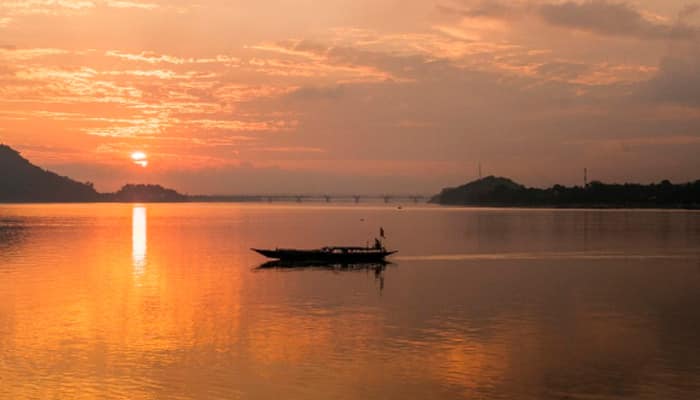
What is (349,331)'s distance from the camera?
4269cm

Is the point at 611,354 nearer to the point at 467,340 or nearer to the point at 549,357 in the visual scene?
the point at 549,357

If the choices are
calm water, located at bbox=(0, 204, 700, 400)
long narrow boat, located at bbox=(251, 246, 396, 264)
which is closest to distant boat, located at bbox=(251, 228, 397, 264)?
long narrow boat, located at bbox=(251, 246, 396, 264)

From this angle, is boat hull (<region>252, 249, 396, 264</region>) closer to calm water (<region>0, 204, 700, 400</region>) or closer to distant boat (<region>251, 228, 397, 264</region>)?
distant boat (<region>251, 228, 397, 264</region>)

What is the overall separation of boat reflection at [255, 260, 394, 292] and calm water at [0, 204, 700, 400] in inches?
61.7

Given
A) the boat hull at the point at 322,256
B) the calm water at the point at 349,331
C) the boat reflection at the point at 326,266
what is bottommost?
the calm water at the point at 349,331

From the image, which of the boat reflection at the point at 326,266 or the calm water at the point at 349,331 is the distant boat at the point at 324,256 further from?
the calm water at the point at 349,331

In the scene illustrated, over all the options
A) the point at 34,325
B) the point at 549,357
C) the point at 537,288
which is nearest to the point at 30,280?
the point at 34,325

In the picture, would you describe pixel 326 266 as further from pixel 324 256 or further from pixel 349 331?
pixel 349 331

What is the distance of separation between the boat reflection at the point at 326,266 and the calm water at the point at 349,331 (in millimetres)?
1568

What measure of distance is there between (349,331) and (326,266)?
40774mm

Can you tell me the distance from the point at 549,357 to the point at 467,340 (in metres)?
5.18

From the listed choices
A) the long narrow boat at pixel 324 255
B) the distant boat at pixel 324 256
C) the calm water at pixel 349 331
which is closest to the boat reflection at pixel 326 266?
the distant boat at pixel 324 256

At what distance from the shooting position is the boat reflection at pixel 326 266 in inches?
3156

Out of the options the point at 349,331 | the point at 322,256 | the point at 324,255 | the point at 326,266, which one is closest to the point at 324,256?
the point at 324,255
